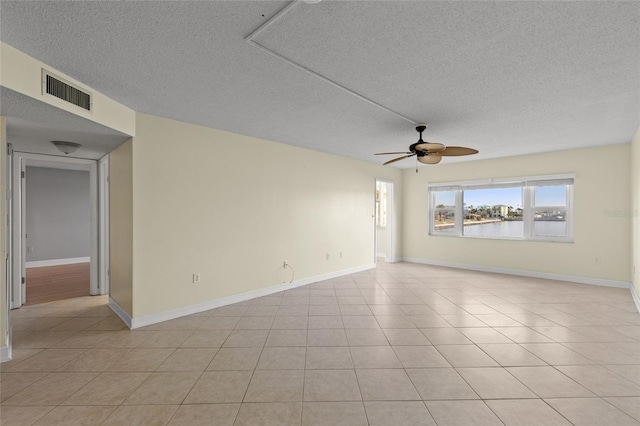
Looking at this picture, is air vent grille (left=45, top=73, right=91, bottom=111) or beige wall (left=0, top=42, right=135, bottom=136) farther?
air vent grille (left=45, top=73, right=91, bottom=111)

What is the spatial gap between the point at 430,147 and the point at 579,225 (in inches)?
163

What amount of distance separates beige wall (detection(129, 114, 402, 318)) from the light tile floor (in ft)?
1.79

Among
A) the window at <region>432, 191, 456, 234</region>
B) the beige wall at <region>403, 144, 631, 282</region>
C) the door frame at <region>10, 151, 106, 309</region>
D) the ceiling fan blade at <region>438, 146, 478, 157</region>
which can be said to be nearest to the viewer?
the ceiling fan blade at <region>438, 146, 478, 157</region>

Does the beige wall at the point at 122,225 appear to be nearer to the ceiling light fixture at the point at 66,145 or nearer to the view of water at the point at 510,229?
the ceiling light fixture at the point at 66,145

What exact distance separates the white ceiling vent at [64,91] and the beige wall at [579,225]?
267 inches

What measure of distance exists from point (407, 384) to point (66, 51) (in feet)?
11.8

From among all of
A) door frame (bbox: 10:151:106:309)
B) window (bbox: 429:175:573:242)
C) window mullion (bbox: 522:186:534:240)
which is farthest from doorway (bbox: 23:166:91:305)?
window mullion (bbox: 522:186:534:240)

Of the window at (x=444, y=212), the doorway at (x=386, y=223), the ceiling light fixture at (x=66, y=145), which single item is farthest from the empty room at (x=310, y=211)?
the doorway at (x=386, y=223)

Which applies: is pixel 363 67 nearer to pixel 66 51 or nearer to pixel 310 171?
pixel 66 51

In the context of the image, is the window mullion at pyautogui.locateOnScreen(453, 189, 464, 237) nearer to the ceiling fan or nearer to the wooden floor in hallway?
the ceiling fan

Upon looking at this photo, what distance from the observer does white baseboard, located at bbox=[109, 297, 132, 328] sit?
131 inches

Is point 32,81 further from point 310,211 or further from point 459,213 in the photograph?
point 459,213

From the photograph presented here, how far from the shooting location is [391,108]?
3195 millimetres

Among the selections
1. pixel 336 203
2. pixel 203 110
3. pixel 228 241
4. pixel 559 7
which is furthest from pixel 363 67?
pixel 336 203
